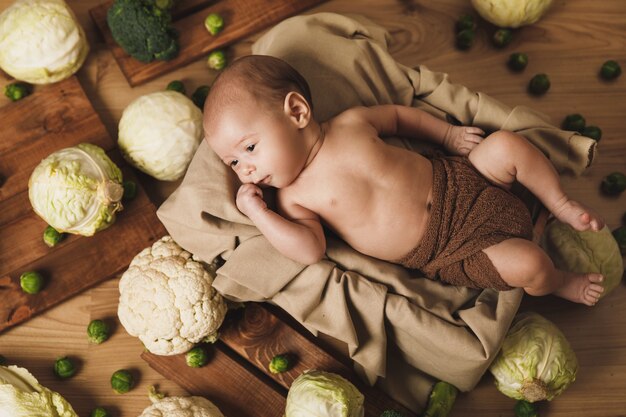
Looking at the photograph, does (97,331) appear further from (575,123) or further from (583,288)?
(575,123)

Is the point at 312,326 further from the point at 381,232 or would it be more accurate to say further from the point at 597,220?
the point at 597,220

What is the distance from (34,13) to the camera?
8.04 ft

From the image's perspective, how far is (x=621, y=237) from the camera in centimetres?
252

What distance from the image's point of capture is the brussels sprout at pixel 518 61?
271 cm

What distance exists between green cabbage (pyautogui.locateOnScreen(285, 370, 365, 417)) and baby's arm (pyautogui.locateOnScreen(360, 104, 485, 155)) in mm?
936

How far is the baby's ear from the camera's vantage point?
80.4 inches

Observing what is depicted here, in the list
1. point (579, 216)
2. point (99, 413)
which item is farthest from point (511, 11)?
point (99, 413)

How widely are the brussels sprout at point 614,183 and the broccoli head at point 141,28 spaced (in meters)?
1.92

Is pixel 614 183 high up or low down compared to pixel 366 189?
down

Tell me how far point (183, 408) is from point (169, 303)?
1.25 ft

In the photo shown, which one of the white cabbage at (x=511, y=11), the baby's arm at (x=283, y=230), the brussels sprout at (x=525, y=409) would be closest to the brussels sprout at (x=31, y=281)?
the baby's arm at (x=283, y=230)

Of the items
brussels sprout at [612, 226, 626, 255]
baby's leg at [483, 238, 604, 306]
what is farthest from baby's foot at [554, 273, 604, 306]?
brussels sprout at [612, 226, 626, 255]

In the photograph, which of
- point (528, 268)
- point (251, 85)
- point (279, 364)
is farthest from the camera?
point (279, 364)

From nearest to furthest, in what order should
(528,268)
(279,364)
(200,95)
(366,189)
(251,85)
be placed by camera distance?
(251,85), (528,268), (366,189), (279,364), (200,95)
